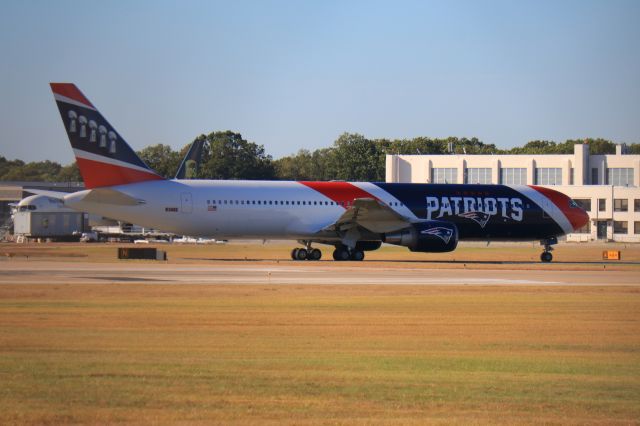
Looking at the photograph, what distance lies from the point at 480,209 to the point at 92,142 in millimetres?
17953

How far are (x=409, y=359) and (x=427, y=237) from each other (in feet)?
86.7

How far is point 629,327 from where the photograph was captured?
1858 centimetres

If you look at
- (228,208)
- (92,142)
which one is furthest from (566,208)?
(92,142)

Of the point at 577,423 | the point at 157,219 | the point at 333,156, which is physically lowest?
the point at 577,423

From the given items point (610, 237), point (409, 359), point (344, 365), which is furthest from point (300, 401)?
point (610, 237)

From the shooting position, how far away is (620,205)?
82.1 meters

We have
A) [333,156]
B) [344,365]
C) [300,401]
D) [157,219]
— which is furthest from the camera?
[333,156]

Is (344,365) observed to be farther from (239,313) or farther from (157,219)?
(157,219)

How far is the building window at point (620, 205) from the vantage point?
8194 cm

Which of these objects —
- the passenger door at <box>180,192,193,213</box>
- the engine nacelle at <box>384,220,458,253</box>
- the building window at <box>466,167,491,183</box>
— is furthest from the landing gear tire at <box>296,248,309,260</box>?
the building window at <box>466,167,491,183</box>

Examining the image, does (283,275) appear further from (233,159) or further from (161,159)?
(161,159)

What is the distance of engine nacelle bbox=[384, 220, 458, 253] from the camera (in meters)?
40.5

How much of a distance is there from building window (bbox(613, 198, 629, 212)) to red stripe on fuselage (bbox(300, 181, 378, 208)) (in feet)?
147

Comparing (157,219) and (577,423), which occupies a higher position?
(157,219)
